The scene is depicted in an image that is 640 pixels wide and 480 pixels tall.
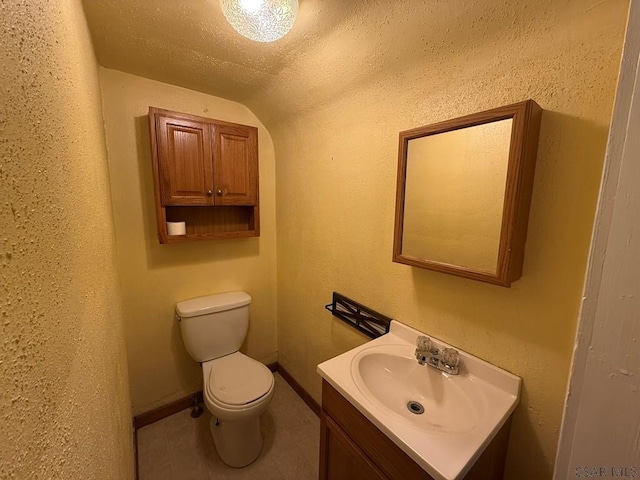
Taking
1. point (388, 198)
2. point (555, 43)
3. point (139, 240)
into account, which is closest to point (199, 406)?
point (139, 240)

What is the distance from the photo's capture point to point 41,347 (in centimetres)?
33

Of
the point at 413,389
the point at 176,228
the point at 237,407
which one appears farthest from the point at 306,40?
the point at 237,407

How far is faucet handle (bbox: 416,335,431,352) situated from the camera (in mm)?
1047

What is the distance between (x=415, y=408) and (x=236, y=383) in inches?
39.0

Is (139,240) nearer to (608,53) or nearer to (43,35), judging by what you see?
(43,35)

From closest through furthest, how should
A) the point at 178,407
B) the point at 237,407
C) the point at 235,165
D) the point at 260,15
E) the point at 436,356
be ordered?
the point at 260,15, the point at 436,356, the point at 237,407, the point at 235,165, the point at 178,407

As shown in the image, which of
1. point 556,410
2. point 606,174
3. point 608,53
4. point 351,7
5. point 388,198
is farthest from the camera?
point 388,198

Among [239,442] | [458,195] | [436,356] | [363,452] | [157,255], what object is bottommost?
[239,442]

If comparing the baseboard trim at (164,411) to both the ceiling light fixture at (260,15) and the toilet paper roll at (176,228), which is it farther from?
the ceiling light fixture at (260,15)

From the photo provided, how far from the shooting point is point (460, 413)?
88 cm

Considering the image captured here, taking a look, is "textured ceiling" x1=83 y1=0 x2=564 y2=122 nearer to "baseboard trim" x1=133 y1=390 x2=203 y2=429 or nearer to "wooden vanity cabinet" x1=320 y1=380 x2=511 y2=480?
"wooden vanity cabinet" x1=320 y1=380 x2=511 y2=480

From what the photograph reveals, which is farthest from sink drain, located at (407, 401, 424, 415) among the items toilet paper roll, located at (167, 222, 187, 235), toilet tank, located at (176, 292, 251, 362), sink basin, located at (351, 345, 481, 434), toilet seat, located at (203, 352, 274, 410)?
toilet paper roll, located at (167, 222, 187, 235)

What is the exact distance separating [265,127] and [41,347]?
73.4 inches

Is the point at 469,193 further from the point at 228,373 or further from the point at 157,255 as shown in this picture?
the point at 157,255
